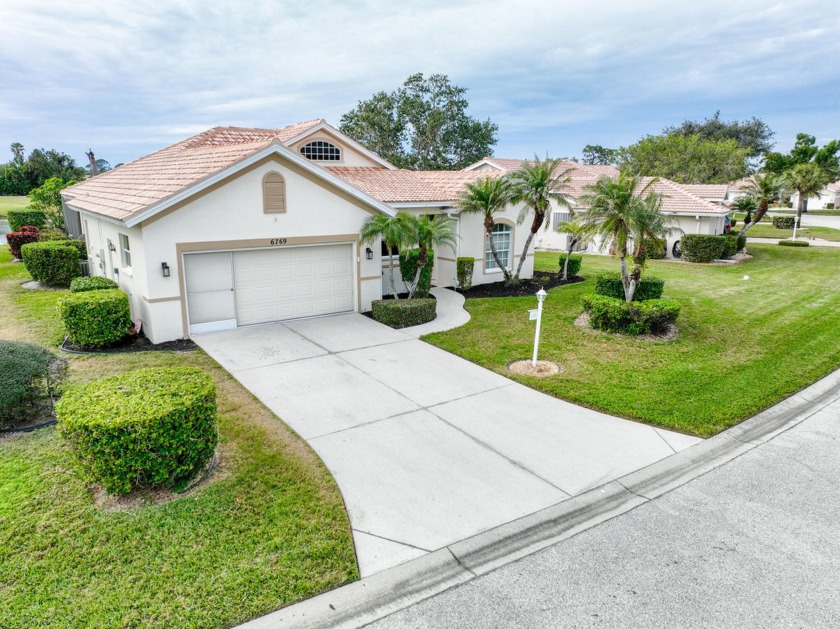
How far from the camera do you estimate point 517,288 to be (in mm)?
19125

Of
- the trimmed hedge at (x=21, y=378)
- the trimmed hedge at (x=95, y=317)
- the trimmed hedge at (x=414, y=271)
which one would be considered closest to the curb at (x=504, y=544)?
the trimmed hedge at (x=21, y=378)

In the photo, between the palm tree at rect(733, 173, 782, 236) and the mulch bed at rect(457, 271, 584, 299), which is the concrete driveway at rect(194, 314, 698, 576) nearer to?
the mulch bed at rect(457, 271, 584, 299)

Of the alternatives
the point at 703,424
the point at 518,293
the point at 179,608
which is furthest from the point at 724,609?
the point at 518,293

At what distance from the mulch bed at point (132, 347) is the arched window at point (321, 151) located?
999 cm

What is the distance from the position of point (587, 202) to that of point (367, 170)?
31.6ft

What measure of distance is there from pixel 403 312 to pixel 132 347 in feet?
20.6

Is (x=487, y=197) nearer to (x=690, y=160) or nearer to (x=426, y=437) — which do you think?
(x=426, y=437)

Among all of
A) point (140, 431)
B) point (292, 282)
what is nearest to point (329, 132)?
point (292, 282)

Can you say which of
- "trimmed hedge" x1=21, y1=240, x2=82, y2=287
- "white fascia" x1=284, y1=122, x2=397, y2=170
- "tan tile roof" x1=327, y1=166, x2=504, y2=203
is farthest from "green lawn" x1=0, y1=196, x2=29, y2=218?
"tan tile roof" x1=327, y1=166, x2=504, y2=203

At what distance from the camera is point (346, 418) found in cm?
866

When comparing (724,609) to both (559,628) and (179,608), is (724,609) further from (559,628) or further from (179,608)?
(179,608)

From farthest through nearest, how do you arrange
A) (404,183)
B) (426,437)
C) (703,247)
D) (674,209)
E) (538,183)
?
1. (674,209)
2. (703,247)
3. (404,183)
4. (538,183)
5. (426,437)

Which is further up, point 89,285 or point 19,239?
point 19,239

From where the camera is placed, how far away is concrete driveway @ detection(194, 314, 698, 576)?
20.5 feet
